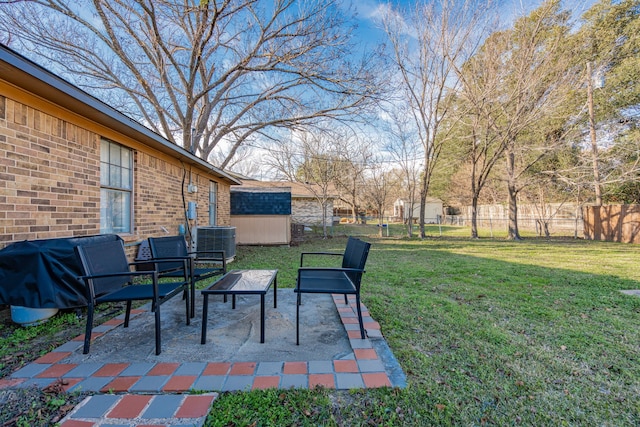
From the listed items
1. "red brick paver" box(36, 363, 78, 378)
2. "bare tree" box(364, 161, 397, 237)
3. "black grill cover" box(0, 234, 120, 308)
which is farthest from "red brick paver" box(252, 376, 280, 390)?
"bare tree" box(364, 161, 397, 237)

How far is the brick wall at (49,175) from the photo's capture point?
295 centimetres

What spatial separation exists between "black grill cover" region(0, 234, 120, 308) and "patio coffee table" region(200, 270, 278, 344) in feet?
4.42

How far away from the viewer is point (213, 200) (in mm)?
9352

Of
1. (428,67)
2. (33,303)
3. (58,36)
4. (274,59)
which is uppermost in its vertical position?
(428,67)

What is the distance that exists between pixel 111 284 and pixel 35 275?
2.22ft

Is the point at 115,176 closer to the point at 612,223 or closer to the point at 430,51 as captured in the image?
the point at 430,51

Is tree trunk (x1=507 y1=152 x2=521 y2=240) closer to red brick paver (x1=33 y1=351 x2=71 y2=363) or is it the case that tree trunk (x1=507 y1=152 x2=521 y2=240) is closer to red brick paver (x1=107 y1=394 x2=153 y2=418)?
red brick paver (x1=107 y1=394 x2=153 y2=418)

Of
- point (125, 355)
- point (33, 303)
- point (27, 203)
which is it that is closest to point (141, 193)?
point (27, 203)

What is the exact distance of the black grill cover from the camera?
2684mm

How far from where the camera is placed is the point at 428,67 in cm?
1213

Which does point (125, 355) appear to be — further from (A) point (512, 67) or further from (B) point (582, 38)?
(B) point (582, 38)

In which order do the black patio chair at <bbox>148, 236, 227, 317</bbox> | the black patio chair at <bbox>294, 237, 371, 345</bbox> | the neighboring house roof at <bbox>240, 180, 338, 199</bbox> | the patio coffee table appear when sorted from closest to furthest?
1. the patio coffee table
2. the black patio chair at <bbox>294, 237, 371, 345</bbox>
3. the black patio chair at <bbox>148, 236, 227, 317</bbox>
4. the neighboring house roof at <bbox>240, 180, 338, 199</bbox>

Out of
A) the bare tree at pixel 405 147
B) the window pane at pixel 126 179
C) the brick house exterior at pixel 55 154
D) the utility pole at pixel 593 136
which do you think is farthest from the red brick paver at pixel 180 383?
the utility pole at pixel 593 136

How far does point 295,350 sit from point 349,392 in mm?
669
